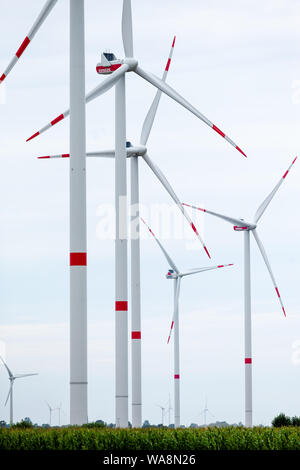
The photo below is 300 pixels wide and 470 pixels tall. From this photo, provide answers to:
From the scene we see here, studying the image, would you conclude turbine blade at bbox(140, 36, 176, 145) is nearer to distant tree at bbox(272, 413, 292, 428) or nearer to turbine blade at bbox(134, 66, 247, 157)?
turbine blade at bbox(134, 66, 247, 157)

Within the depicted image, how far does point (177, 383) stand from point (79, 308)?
5253 cm

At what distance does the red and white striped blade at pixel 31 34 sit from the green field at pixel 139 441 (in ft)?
41.6

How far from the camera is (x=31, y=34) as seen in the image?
122 ft

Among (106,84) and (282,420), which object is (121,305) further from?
(282,420)

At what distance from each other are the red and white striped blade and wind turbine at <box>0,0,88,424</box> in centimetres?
3

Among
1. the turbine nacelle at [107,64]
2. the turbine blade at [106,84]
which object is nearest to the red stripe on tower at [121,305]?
the turbine blade at [106,84]

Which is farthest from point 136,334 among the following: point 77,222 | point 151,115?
point 77,222

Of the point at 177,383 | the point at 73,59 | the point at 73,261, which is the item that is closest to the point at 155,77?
the point at 73,59

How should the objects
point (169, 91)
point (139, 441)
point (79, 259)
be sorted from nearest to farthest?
1. point (139, 441)
2. point (79, 259)
3. point (169, 91)

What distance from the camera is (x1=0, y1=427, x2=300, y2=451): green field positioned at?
96.3 feet

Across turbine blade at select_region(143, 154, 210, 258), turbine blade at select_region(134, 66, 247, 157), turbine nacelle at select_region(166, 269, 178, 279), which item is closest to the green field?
turbine blade at select_region(143, 154, 210, 258)

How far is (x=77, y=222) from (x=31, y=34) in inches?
299
